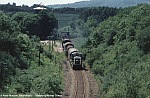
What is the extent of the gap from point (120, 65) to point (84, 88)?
518cm

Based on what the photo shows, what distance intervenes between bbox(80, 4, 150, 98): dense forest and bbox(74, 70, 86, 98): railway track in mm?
1820

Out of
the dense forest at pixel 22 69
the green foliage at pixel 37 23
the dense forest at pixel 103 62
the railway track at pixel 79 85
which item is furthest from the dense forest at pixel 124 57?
the green foliage at pixel 37 23

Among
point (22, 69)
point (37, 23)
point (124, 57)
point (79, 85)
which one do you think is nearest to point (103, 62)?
point (124, 57)

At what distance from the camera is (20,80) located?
1516 inches

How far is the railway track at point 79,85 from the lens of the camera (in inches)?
1524

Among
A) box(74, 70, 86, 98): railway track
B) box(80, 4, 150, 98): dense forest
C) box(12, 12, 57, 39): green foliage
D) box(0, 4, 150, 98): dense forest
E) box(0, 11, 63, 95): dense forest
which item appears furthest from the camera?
box(12, 12, 57, 39): green foliage

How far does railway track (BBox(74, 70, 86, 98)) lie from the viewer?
127 feet

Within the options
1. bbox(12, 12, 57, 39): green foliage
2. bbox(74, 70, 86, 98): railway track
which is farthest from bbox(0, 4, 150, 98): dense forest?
bbox(12, 12, 57, 39): green foliage

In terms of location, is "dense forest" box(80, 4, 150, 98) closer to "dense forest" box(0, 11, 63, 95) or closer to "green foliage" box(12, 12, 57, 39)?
"dense forest" box(0, 11, 63, 95)

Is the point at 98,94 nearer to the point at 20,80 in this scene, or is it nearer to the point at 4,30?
the point at 20,80

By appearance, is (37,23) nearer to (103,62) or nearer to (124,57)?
(103,62)

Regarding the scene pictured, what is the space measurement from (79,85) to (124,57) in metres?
6.31

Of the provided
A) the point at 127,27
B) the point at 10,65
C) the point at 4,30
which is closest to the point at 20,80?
the point at 10,65

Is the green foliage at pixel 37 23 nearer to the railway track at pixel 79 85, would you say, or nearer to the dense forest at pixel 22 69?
the dense forest at pixel 22 69
